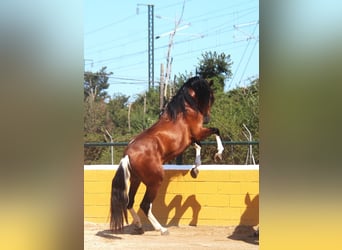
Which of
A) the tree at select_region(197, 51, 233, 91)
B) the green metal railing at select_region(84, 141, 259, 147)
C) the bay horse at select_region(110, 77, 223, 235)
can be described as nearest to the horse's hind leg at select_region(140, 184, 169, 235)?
the bay horse at select_region(110, 77, 223, 235)

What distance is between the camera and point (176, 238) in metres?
3.68

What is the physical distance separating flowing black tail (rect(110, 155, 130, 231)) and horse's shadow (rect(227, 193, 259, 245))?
88cm

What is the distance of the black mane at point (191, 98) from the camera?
152 inches

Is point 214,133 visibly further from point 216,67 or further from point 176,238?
point 176,238

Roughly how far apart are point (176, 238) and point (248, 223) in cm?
56

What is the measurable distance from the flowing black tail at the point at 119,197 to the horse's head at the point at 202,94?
722mm

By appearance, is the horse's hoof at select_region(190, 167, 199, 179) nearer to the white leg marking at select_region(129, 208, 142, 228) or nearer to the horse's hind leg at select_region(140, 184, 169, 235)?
the horse's hind leg at select_region(140, 184, 169, 235)

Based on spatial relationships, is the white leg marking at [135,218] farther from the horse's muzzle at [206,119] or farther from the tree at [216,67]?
the tree at [216,67]

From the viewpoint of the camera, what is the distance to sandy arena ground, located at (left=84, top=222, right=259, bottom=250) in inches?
137

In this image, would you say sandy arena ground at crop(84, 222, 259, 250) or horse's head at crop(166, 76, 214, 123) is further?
horse's head at crop(166, 76, 214, 123)
